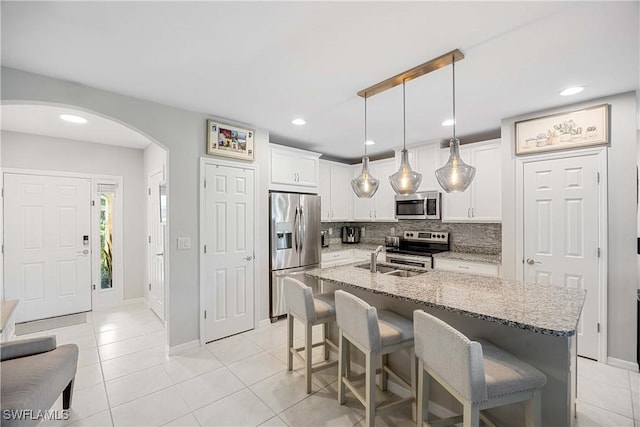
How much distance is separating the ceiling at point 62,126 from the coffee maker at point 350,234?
11.5ft

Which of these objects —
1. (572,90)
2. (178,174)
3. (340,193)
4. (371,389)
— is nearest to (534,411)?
(371,389)

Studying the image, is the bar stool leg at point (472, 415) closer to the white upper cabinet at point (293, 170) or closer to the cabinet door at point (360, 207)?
the white upper cabinet at point (293, 170)

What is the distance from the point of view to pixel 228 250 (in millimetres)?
3260

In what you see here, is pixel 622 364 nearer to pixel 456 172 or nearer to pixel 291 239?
pixel 456 172

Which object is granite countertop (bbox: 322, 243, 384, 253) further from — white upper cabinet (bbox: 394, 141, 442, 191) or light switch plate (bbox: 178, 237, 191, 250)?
light switch plate (bbox: 178, 237, 191, 250)

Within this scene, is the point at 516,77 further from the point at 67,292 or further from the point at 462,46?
the point at 67,292

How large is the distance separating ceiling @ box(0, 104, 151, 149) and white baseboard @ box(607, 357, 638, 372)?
5168 millimetres

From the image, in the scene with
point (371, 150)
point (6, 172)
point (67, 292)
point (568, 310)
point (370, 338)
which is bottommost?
point (67, 292)

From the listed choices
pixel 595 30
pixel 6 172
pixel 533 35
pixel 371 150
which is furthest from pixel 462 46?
pixel 6 172

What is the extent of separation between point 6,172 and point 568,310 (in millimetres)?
5848

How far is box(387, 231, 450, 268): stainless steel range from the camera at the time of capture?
A: 3806 mm

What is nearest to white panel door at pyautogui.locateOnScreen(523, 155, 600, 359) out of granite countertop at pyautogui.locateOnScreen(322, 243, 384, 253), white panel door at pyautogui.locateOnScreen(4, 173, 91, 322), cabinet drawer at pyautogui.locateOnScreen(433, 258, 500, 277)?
cabinet drawer at pyautogui.locateOnScreen(433, 258, 500, 277)

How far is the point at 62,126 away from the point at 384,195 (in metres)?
4.54

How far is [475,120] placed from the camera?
3246 mm
